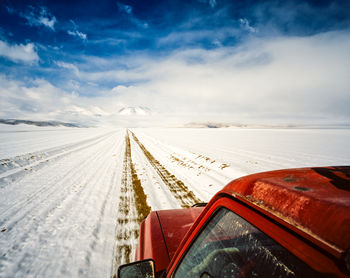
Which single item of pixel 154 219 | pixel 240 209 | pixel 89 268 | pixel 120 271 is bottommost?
pixel 89 268

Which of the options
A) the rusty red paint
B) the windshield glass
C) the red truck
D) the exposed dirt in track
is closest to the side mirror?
the red truck

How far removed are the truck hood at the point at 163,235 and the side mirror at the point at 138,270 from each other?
30 cm

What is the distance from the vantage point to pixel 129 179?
6.30 meters

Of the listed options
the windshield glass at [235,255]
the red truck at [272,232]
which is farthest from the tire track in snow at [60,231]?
the windshield glass at [235,255]

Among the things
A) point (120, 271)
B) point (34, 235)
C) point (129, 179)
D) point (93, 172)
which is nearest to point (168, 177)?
point (129, 179)

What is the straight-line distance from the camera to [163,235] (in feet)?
6.17

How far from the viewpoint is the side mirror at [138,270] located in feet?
3.97

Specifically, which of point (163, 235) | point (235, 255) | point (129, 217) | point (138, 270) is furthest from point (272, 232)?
point (129, 217)

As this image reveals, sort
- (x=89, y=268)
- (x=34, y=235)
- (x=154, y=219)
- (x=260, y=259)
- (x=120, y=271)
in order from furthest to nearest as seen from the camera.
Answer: (x=34, y=235) → (x=89, y=268) → (x=154, y=219) → (x=120, y=271) → (x=260, y=259)

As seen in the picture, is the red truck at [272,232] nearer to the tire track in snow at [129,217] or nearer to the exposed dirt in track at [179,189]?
the tire track in snow at [129,217]

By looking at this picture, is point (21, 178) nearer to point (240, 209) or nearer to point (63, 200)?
point (63, 200)

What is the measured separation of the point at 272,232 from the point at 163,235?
5.01 ft

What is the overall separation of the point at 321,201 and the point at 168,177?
6204 mm

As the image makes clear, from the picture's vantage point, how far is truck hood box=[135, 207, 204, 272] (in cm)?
161
